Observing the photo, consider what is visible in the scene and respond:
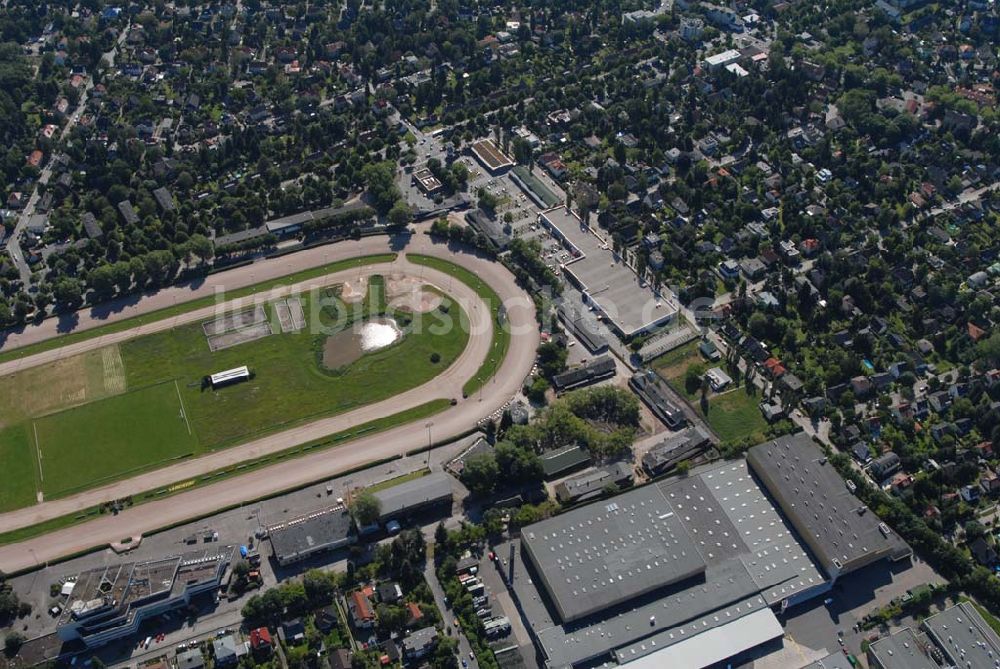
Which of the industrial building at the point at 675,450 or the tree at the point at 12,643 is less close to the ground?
the industrial building at the point at 675,450

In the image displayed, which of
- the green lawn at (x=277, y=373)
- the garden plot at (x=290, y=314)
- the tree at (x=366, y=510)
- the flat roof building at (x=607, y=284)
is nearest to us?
the tree at (x=366, y=510)

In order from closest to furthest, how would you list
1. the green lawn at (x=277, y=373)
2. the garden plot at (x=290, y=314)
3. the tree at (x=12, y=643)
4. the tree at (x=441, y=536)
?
the tree at (x=12, y=643) < the tree at (x=441, y=536) < the green lawn at (x=277, y=373) < the garden plot at (x=290, y=314)

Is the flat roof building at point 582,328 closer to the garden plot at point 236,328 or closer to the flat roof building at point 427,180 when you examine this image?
the flat roof building at point 427,180

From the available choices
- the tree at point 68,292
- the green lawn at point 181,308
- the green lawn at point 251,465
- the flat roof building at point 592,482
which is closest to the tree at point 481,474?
the flat roof building at point 592,482

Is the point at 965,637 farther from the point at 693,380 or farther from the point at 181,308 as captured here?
the point at 181,308

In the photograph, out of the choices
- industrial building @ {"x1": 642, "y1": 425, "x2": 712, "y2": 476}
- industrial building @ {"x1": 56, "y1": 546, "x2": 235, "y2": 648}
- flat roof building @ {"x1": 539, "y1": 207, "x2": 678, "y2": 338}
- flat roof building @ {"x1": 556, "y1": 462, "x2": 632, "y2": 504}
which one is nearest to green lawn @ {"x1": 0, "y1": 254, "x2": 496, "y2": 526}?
industrial building @ {"x1": 56, "y1": 546, "x2": 235, "y2": 648}

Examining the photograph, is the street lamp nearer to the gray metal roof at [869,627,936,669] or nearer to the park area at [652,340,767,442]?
the park area at [652,340,767,442]

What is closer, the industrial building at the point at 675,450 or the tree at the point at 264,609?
the tree at the point at 264,609
